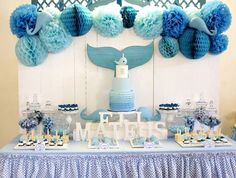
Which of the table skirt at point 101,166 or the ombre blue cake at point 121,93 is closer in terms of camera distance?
the table skirt at point 101,166

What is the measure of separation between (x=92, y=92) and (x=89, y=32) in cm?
42

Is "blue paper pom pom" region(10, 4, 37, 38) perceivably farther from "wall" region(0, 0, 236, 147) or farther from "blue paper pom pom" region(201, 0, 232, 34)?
"blue paper pom pom" region(201, 0, 232, 34)

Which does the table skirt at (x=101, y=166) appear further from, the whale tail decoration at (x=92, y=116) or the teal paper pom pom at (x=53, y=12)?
the teal paper pom pom at (x=53, y=12)

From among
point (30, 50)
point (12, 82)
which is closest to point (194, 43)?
point (30, 50)

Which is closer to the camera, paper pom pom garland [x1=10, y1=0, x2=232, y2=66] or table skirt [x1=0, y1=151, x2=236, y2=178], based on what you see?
table skirt [x1=0, y1=151, x2=236, y2=178]

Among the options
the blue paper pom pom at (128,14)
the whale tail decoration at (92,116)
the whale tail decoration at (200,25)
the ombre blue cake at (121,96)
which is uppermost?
the blue paper pom pom at (128,14)

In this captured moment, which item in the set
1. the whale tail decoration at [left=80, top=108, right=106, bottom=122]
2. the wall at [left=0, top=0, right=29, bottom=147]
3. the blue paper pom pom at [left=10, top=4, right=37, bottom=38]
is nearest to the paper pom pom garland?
the blue paper pom pom at [left=10, top=4, right=37, bottom=38]

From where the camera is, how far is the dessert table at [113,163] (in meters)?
1.88

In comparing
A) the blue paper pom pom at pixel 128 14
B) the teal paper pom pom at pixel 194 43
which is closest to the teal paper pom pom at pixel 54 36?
the blue paper pom pom at pixel 128 14

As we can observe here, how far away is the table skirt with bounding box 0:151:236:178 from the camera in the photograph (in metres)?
1.88

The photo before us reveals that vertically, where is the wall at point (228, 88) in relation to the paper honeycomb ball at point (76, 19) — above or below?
below

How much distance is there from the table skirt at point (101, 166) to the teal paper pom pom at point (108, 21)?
831mm

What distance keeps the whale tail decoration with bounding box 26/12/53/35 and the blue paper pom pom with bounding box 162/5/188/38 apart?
0.78 meters

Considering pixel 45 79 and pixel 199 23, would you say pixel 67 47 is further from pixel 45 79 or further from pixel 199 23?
pixel 199 23
